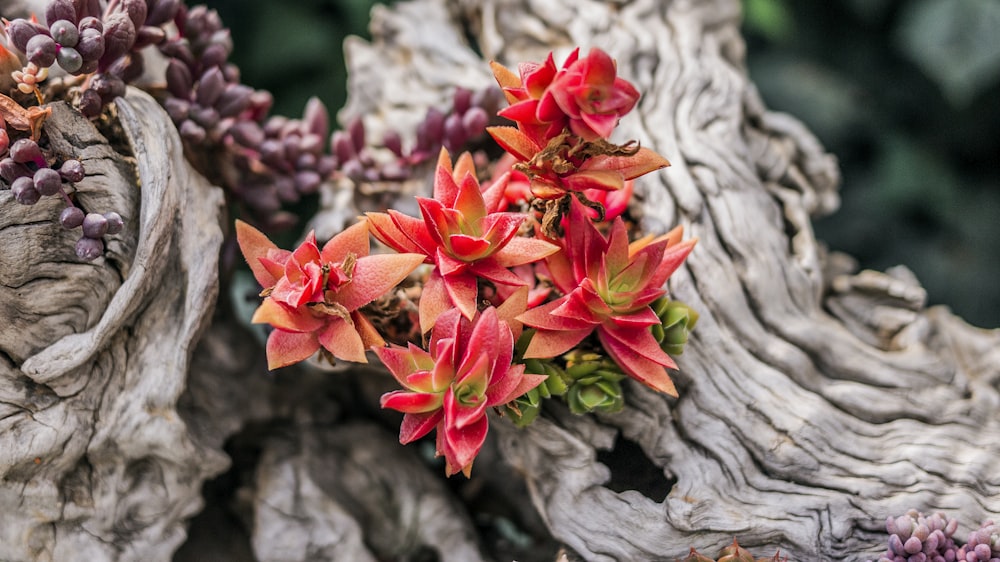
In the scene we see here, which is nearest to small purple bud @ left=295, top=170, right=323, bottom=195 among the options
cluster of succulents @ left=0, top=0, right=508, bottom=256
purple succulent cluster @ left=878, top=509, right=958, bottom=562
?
cluster of succulents @ left=0, top=0, right=508, bottom=256

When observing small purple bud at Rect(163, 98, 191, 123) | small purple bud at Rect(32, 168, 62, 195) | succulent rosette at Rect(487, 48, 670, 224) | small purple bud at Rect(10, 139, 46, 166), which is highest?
succulent rosette at Rect(487, 48, 670, 224)

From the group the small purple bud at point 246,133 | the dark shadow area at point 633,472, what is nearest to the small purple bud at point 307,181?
the small purple bud at point 246,133

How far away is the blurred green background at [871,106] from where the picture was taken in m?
2.29

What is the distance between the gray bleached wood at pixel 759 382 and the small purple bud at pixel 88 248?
0.65 metres

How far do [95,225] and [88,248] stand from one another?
0.03m

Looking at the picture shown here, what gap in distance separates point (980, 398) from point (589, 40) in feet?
3.15

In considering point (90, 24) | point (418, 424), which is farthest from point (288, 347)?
point (90, 24)

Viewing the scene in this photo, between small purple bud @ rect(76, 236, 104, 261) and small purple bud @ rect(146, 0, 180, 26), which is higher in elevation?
small purple bud @ rect(146, 0, 180, 26)

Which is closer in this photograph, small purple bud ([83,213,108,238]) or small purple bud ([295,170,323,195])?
small purple bud ([83,213,108,238])

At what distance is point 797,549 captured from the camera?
44.4 inches

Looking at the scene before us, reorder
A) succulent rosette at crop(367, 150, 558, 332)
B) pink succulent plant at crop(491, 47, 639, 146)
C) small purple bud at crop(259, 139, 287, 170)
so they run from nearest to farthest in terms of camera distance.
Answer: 1. pink succulent plant at crop(491, 47, 639, 146)
2. succulent rosette at crop(367, 150, 558, 332)
3. small purple bud at crop(259, 139, 287, 170)

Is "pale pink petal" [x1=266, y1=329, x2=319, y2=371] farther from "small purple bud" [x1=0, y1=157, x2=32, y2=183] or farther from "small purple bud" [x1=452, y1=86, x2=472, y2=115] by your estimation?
"small purple bud" [x1=452, y1=86, x2=472, y2=115]

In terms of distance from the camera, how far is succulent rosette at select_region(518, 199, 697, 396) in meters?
1.02

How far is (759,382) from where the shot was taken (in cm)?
122
